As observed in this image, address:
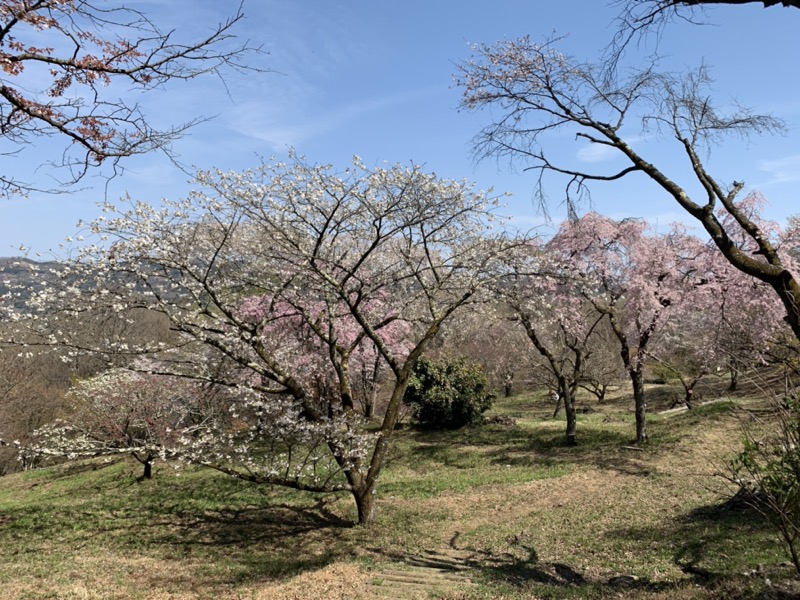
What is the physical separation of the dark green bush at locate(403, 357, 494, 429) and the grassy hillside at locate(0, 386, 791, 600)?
128 inches

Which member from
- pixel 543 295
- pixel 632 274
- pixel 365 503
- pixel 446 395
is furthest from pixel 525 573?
pixel 446 395

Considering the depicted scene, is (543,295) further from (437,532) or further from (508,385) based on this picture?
(508,385)

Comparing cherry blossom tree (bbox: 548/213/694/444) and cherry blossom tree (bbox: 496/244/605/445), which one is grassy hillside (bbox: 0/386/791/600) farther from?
cherry blossom tree (bbox: 496/244/605/445)

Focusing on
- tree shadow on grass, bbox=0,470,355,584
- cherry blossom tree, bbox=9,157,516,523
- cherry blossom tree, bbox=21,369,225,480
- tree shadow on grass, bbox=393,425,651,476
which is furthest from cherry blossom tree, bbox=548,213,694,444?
cherry blossom tree, bbox=21,369,225,480

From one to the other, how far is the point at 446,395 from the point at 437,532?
1018cm

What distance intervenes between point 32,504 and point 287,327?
27.7ft

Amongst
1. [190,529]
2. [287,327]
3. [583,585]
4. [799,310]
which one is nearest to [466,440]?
[287,327]

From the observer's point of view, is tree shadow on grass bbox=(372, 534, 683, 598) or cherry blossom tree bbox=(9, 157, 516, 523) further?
cherry blossom tree bbox=(9, 157, 516, 523)

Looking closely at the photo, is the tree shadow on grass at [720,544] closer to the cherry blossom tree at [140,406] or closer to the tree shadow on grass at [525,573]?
the tree shadow on grass at [525,573]

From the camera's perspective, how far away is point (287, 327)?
50.5 ft

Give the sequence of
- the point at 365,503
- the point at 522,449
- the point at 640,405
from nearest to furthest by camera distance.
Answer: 1. the point at 365,503
2. the point at 640,405
3. the point at 522,449

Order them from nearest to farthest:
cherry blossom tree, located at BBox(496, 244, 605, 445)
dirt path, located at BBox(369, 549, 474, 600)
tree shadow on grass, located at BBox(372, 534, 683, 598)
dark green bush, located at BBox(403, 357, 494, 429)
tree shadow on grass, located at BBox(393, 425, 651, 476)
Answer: tree shadow on grass, located at BBox(372, 534, 683, 598), dirt path, located at BBox(369, 549, 474, 600), cherry blossom tree, located at BBox(496, 244, 605, 445), tree shadow on grass, located at BBox(393, 425, 651, 476), dark green bush, located at BBox(403, 357, 494, 429)

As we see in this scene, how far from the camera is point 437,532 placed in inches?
417

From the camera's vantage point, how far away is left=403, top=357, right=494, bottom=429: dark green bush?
20.7 metres
